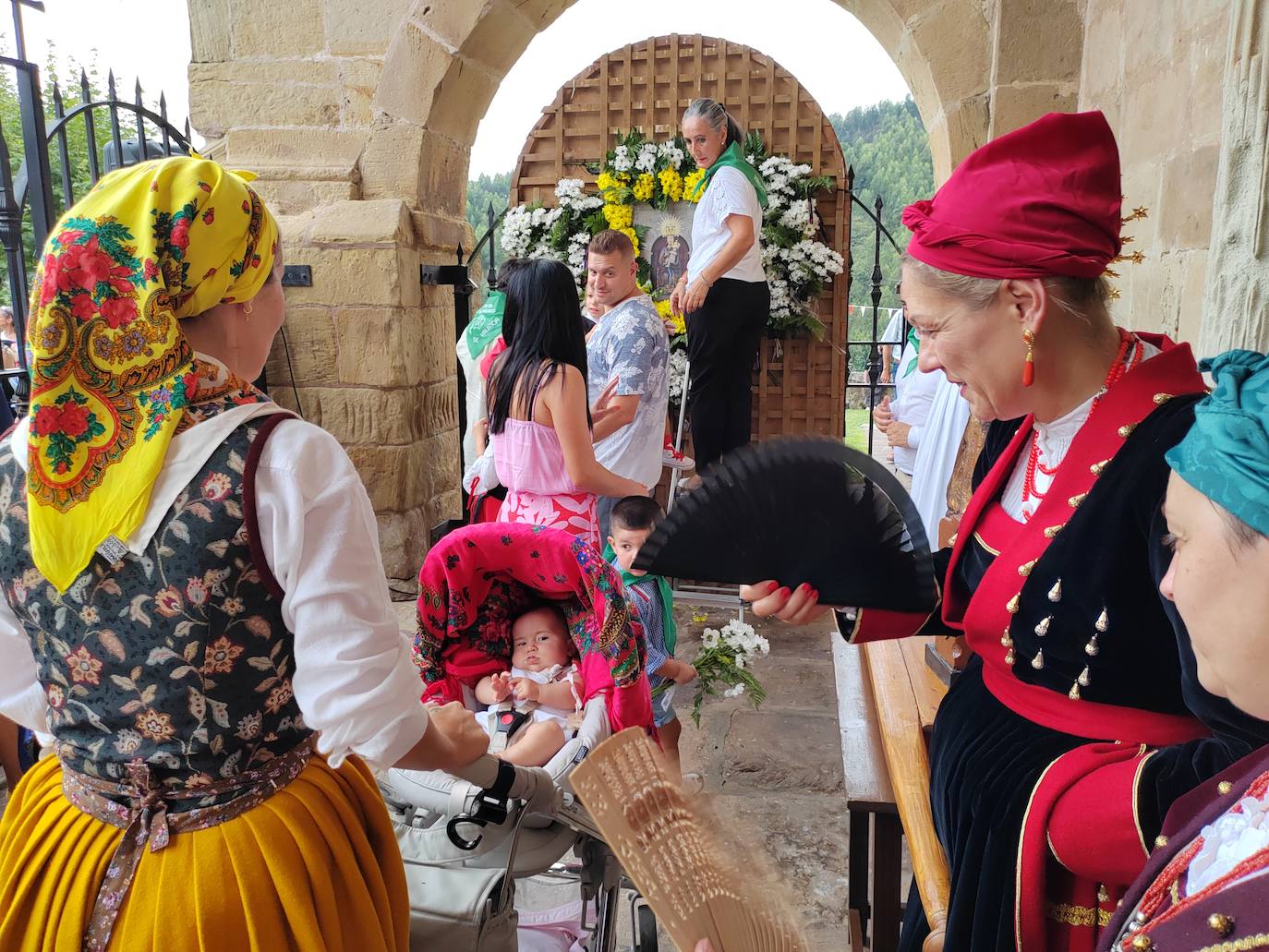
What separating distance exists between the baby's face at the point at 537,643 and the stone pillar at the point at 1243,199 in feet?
5.19

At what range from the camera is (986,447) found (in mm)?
1520

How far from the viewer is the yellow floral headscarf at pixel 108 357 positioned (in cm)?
116

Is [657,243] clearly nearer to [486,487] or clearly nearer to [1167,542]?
[486,487]

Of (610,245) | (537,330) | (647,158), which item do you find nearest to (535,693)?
(537,330)

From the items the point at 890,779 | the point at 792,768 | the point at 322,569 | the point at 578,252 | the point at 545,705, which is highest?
the point at 578,252

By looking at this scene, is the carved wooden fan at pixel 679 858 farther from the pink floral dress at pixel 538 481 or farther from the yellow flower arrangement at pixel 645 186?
the yellow flower arrangement at pixel 645 186

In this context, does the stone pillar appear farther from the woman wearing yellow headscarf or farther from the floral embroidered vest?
the floral embroidered vest

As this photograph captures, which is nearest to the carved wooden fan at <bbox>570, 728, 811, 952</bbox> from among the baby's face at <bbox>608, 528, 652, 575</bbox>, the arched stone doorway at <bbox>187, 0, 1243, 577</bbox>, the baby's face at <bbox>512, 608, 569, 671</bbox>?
the baby's face at <bbox>512, 608, 569, 671</bbox>

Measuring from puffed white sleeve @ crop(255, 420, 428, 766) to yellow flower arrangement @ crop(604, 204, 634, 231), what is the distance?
5554mm

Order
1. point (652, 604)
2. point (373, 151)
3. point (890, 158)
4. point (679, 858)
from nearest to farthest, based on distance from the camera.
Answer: point (679, 858), point (652, 604), point (373, 151), point (890, 158)

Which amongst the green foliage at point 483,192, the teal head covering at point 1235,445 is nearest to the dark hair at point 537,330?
the teal head covering at point 1235,445

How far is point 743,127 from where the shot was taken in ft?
21.7

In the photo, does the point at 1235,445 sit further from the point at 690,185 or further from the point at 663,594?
the point at 690,185

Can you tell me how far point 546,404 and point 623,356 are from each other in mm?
794
